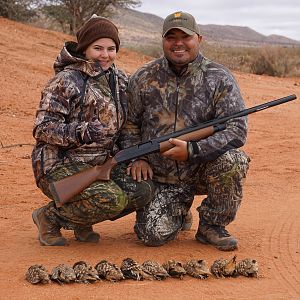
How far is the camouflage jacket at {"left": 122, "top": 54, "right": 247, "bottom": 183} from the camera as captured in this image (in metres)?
5.75

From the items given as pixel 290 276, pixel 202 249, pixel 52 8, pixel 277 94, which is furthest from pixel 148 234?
pixel 52 8

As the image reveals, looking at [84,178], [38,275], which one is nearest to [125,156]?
[84,178]

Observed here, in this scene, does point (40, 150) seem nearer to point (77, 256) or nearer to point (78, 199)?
point (78, 199)

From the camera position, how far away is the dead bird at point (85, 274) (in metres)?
4.86

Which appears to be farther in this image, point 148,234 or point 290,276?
point 148,234

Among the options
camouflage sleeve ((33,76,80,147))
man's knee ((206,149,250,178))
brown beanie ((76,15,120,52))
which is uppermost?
brown beanie ((76,15,120,52))

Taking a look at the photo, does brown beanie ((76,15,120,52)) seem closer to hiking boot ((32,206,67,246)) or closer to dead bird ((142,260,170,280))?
hiking boot ((32,206,67,246))

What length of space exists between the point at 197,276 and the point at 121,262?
63 cm

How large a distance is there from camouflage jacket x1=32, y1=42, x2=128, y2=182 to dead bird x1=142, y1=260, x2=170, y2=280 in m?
1.13

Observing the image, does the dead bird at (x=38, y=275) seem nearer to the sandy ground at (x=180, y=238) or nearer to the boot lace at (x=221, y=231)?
the sandy ground at (x=180, y=238)

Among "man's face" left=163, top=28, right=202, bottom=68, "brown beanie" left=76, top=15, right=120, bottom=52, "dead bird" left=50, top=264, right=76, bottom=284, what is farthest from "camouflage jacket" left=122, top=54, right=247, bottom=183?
"dead bird" left=50, top=264, right=76, bottom=284

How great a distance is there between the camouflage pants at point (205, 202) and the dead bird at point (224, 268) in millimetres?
843

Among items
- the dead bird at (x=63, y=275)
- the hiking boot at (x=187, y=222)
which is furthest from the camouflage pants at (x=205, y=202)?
the dead bird at (x=63, y=275)

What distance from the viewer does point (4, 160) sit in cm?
936
